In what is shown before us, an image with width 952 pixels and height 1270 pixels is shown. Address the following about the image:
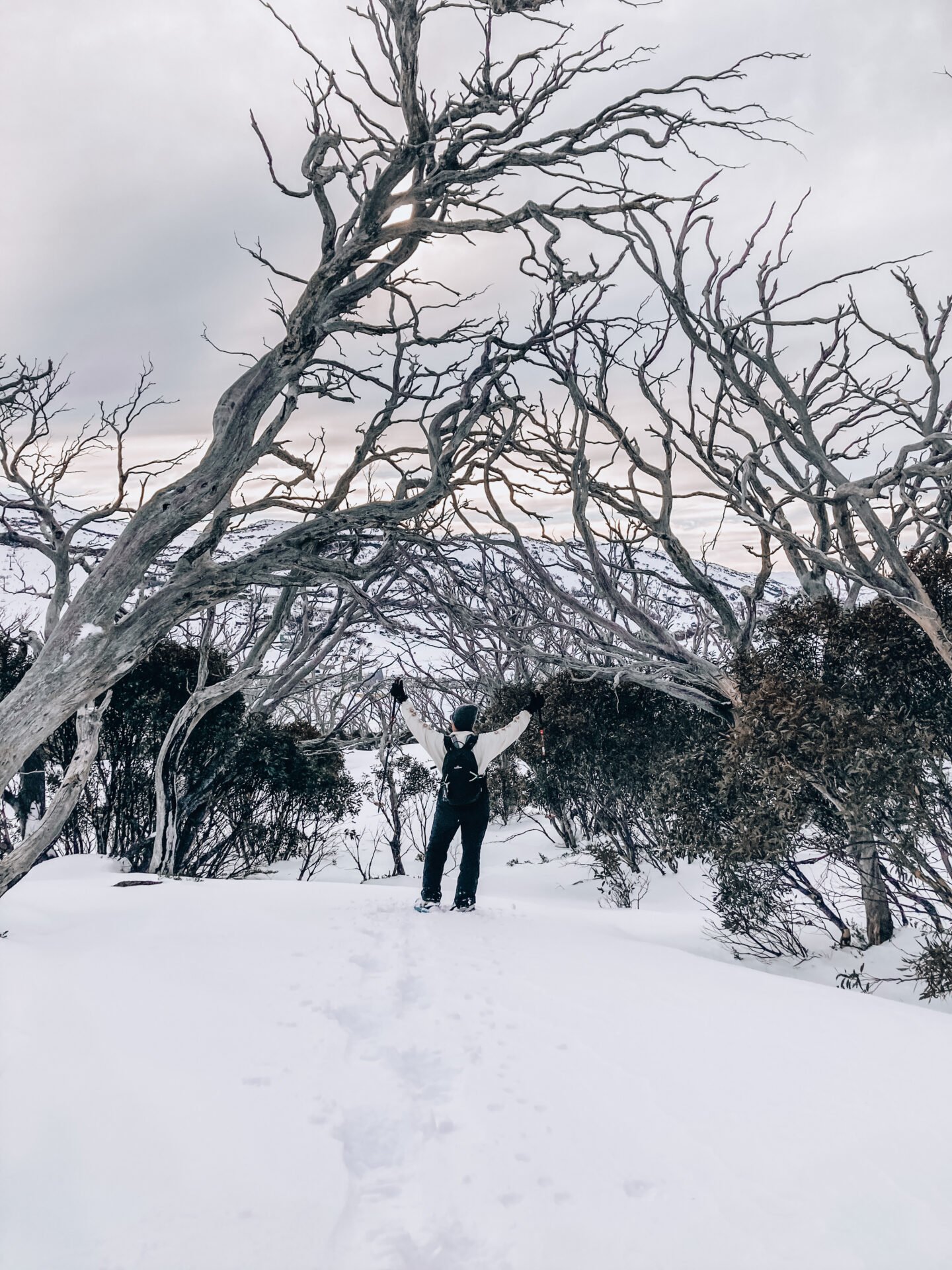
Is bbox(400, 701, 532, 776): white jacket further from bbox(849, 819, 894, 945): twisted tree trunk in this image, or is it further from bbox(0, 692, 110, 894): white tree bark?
bbox(849, 819, 894, 945): twisted tree trunk

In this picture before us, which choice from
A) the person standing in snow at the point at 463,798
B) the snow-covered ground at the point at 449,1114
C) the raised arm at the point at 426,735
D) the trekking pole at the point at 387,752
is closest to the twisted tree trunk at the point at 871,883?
the snow-covered ground at the point at 449,1114

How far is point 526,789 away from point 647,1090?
34.0 ft

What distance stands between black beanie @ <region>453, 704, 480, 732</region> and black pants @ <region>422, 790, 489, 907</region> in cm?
63

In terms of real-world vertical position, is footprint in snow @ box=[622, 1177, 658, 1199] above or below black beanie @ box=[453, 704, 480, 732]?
below

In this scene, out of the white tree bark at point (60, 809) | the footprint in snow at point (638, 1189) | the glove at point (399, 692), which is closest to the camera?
the footprint in snow at point (638, 1189)

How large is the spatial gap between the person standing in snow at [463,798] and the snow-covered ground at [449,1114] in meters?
1.86

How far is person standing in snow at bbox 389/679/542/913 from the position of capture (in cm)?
603

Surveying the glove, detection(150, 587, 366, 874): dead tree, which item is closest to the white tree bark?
detection(150, 587, 366, 874): dead tree

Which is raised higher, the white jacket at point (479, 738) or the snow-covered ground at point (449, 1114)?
the white jacket at point (479, 738)

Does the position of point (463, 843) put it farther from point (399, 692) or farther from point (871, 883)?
point (871, 883)

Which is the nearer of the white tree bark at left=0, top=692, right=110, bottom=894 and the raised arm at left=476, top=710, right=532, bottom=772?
the white tree bark at left=0, top=692, right=110, bottom=894

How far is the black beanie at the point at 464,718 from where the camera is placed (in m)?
6.23

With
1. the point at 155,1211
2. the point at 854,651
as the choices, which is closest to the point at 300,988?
the point at 155,1211

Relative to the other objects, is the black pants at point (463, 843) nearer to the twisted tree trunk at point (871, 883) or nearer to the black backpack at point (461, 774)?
the black backpack at point (461, 774)
